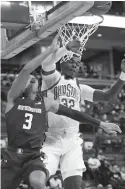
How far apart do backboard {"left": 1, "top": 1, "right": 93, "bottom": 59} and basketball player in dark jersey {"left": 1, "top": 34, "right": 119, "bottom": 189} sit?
323 mm

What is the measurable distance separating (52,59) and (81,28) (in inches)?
34.4

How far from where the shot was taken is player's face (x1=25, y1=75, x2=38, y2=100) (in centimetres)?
431

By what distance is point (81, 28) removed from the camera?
5.23m

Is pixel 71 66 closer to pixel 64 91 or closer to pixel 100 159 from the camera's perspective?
pixel 64 91

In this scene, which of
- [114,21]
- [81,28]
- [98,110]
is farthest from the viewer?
[98,110]

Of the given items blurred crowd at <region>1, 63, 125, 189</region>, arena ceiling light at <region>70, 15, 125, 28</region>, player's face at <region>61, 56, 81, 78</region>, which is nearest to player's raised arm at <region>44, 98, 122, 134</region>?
player's face at <region>61, 56, 81, 78</region>

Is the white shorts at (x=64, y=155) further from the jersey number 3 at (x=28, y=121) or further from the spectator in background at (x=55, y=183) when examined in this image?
the spectator in background at (x=55, y=183)

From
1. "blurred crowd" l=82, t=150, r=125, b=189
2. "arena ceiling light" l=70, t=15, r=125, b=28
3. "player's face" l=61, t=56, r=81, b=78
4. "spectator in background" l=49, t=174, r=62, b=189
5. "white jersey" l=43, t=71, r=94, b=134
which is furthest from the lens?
"blurred crowd" l=82, t=150, r=125, b=189

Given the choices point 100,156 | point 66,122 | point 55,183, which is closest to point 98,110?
point 100,156

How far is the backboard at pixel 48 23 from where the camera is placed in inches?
162

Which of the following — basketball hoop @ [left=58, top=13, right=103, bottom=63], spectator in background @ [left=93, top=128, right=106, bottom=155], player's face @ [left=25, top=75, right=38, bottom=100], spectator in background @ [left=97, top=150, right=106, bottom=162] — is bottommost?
spectator in background @ [left=97, top=150, right=106, bottom=162]

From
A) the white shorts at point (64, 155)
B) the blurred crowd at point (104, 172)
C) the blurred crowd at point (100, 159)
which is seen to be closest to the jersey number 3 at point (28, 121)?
the white shorts at point (64, 155)

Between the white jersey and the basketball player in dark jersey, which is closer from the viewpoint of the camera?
the basketball player in dark jersey

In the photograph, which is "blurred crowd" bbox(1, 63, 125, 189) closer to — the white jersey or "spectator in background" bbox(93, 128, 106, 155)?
"spectator in background" bbox(93, 128, 106, 155)
